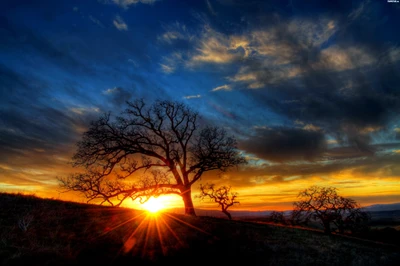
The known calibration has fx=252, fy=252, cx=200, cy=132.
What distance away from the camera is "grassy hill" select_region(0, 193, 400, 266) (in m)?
9.98

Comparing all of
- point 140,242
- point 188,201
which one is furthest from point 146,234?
point 188,201

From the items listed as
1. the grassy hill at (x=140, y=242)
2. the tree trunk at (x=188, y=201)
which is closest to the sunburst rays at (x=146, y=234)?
the grassy hill at (x=140, y=242)

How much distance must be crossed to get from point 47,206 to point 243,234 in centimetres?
1273

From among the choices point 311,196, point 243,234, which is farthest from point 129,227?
point 311,196

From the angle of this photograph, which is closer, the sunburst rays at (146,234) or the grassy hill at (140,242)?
the grassy hill at (140,242)

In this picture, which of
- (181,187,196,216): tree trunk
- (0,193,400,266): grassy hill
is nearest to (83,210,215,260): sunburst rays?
(0,193,400,266): grassy hill

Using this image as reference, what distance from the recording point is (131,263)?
1027 centimetres

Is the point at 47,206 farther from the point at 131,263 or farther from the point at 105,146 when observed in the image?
the point at 105,146

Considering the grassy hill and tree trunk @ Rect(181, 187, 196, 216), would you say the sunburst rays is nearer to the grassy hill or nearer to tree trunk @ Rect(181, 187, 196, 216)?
→ the grassy hill

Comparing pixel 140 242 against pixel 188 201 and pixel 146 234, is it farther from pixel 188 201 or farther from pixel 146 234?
pixel 188 201

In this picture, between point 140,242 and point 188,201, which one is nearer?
point 140,242

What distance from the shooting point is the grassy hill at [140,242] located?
9.98 meters

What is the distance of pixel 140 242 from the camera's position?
12.4 m

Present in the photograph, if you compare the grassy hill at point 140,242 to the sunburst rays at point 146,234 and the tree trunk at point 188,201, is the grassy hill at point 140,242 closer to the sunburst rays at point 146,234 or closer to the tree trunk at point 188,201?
the sunburst rays at point 146,234
